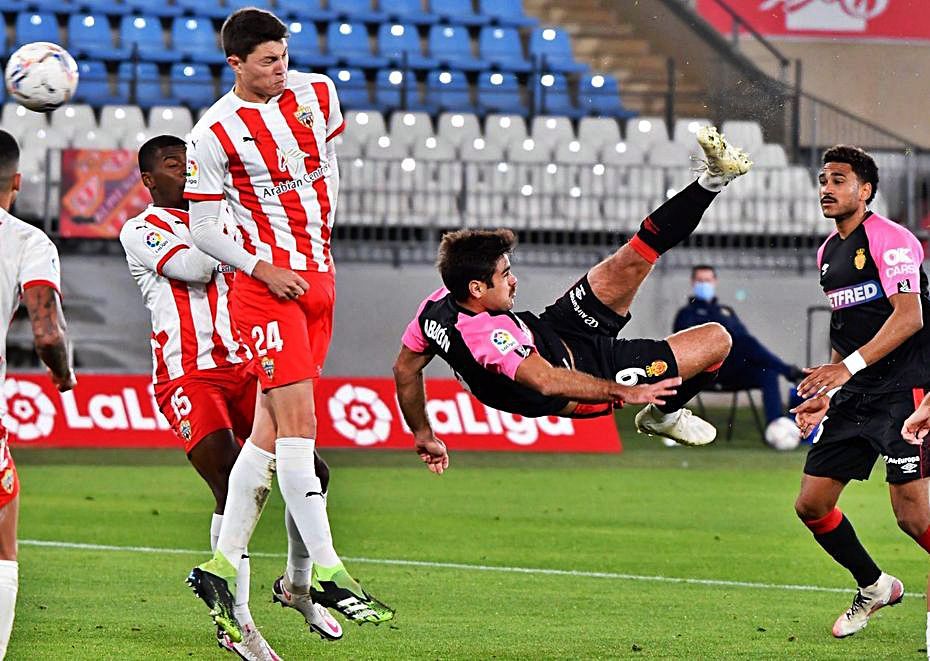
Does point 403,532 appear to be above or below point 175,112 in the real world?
below

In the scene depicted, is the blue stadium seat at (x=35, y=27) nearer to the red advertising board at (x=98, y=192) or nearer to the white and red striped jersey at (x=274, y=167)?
the red advertising board at (x=98, y=192)

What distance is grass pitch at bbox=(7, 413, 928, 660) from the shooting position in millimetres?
6578

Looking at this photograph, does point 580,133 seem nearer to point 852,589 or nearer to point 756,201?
point 756,201

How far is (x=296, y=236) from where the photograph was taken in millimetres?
5902

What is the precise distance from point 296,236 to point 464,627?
2.05 metres

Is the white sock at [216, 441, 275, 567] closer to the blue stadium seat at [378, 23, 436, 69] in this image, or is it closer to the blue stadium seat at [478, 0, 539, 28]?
the blue stadium seat at [378, 23, 436, 69]

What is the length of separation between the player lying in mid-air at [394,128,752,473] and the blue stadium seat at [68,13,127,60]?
14.9 metres

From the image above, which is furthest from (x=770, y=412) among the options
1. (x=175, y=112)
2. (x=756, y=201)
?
(x=175, y=112)

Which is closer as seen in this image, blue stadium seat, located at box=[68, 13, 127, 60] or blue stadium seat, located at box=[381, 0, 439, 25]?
blue stadium seat, located at box=[68, 13, 127, 60]

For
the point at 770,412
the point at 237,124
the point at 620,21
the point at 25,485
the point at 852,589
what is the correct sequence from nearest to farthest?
the point at 237,124
the point at 852,589
the point at 25,485
the point at 770,412
the point at 620,21

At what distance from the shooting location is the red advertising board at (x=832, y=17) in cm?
2217

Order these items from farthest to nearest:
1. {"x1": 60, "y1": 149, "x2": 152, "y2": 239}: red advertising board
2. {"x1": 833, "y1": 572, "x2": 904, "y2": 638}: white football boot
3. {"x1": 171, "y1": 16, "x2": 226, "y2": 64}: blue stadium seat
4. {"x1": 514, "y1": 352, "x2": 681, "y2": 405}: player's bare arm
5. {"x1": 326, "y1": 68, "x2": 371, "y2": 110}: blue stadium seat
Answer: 1. {"x1": 171, "y1": 16, "x2": 226, "y2": 64}: blue stadium seat
2. {"x1": 326, "y1": 68, "x2": 371, "y2": 110}: blue stadium seat
3. {"x1": 60, "y1": 149, "x2": 152, "y2": 239}: red advertising board
4. {"x1": 833, "y1": 572, "x2": 904, "y2": 638}: white football boot
5. {"x1": 514, "y1": 352, "x2": 681, "y2": 405}: player's bare arm

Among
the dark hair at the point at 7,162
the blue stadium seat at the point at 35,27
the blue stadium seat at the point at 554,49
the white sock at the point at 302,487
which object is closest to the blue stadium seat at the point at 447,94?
the blue stadium seat at the point at 554,49

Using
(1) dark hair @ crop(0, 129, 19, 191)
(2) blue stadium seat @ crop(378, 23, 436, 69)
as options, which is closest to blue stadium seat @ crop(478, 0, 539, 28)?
(2) blue stadium seat @ crop(378, 23, 436, 69)
